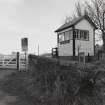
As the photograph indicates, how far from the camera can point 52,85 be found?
9.34 m

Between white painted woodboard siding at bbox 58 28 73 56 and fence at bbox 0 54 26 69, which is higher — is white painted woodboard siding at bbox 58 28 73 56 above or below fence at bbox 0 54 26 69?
above

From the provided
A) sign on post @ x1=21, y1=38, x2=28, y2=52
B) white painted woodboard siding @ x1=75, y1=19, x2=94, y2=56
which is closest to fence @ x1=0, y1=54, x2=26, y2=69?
sign on post @ x1=21, y1=38, x2=28, y2=52

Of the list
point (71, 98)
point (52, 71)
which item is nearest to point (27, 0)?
point (52, 71)

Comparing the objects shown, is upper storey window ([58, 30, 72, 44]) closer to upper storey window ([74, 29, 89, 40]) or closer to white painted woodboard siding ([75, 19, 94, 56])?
upper storey window ([74, 29, 89, 40])

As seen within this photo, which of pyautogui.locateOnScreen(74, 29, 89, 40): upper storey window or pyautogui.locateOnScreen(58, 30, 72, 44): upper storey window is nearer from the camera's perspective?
pyautogui.locateOnScreen(74, 29, 89, 40): upper storey window

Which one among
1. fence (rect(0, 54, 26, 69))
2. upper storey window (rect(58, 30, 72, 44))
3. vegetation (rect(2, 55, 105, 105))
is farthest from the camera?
upper storey window (rect(58, 30, 72, 44))

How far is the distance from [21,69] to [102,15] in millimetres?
16600

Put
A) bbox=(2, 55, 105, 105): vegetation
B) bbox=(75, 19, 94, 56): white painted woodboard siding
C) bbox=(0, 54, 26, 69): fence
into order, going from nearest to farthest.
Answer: bbox=(2, 55, 105, 105): vegetation < bbox=(0, 54, 26, 69): fence < bbox=(75, 19, 94, 56): white painted woodboard siding

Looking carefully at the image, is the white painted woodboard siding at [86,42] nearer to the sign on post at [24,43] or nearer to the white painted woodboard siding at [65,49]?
the white painted woodboard siding at [65,49]

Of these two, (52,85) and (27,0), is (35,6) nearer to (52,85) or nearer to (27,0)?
(27,0)

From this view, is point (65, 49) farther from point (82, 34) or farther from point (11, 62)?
point (11, 62)

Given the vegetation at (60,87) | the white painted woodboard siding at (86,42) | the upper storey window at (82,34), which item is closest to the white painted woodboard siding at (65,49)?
the white painted woodboard siding at (86,42)

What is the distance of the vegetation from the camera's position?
7.80m

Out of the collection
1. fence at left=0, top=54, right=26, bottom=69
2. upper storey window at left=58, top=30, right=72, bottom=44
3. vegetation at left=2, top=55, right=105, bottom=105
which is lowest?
vegetation at left=2, top=55, right=105, bottom=105
